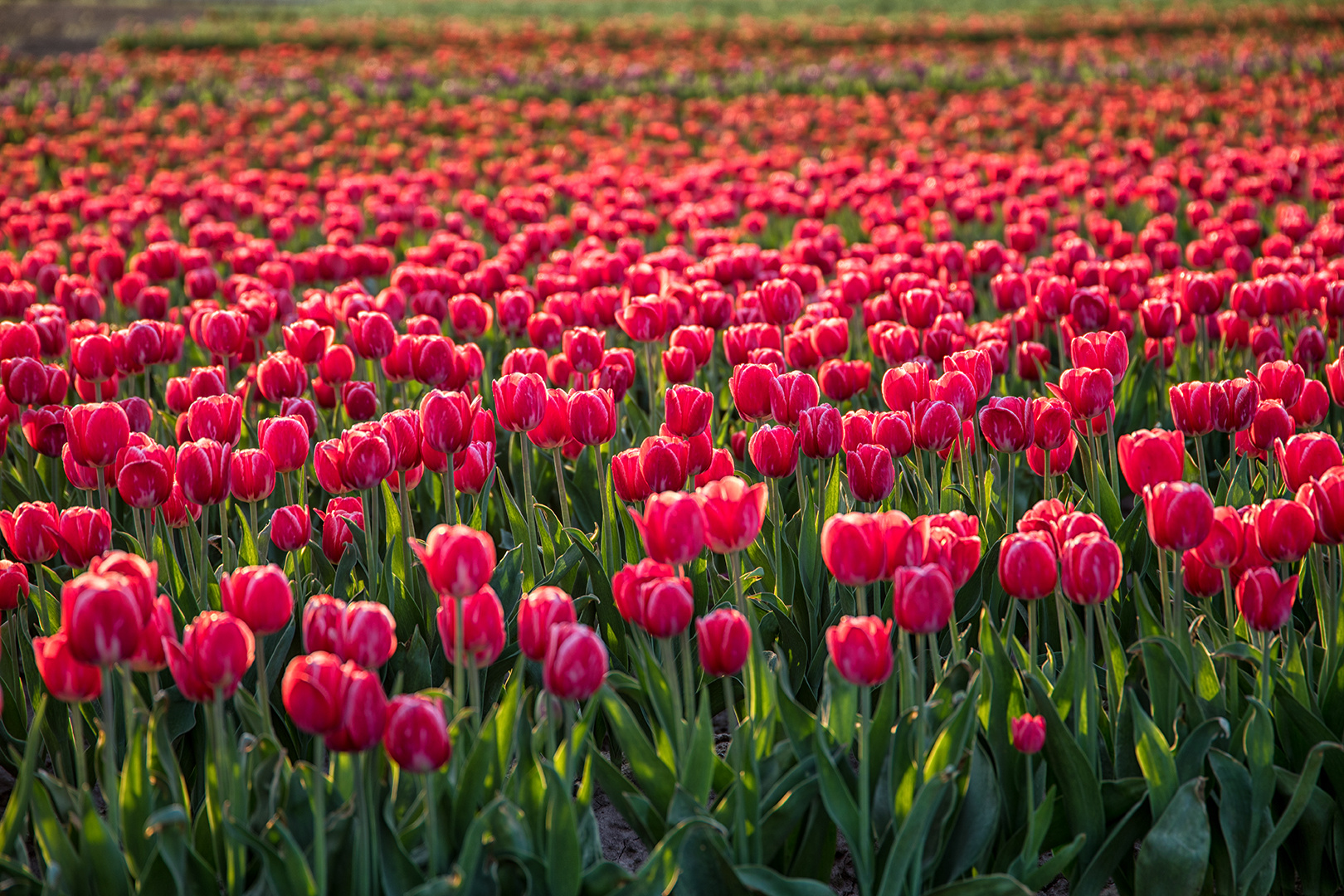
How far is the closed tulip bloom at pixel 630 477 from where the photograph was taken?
2.60 m

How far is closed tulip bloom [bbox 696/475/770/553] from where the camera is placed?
2053mm

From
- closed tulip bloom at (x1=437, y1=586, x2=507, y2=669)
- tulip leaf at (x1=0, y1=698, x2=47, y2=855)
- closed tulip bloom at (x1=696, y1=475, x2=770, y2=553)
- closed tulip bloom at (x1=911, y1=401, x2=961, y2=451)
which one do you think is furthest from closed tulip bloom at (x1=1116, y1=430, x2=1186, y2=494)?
tulip leaf at (x1=0, y1=698, x2=47, y2=855)

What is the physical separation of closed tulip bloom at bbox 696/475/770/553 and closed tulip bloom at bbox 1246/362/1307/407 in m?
1.49

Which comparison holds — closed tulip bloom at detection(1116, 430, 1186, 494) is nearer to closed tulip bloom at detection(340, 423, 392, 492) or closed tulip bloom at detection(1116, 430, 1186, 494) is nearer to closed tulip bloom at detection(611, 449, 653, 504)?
closed tulip bloom at detection(611, 449, 653, 504)

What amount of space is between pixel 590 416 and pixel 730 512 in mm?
890

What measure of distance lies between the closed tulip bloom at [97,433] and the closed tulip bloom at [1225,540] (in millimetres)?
2368

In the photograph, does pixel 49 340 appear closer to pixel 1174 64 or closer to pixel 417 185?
pixel 417 185

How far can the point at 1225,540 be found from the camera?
214cm

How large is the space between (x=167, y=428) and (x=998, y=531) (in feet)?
10.1

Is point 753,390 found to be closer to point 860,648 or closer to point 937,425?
→ point 937,425

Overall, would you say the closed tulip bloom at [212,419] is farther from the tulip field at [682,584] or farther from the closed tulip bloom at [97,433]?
the closed tulip bloom at [97,433]

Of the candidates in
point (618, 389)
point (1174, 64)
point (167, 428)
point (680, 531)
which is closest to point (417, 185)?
point (167, 428)

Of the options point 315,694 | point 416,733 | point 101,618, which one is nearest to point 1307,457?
point 416,733

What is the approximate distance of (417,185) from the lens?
8078 millimetres
